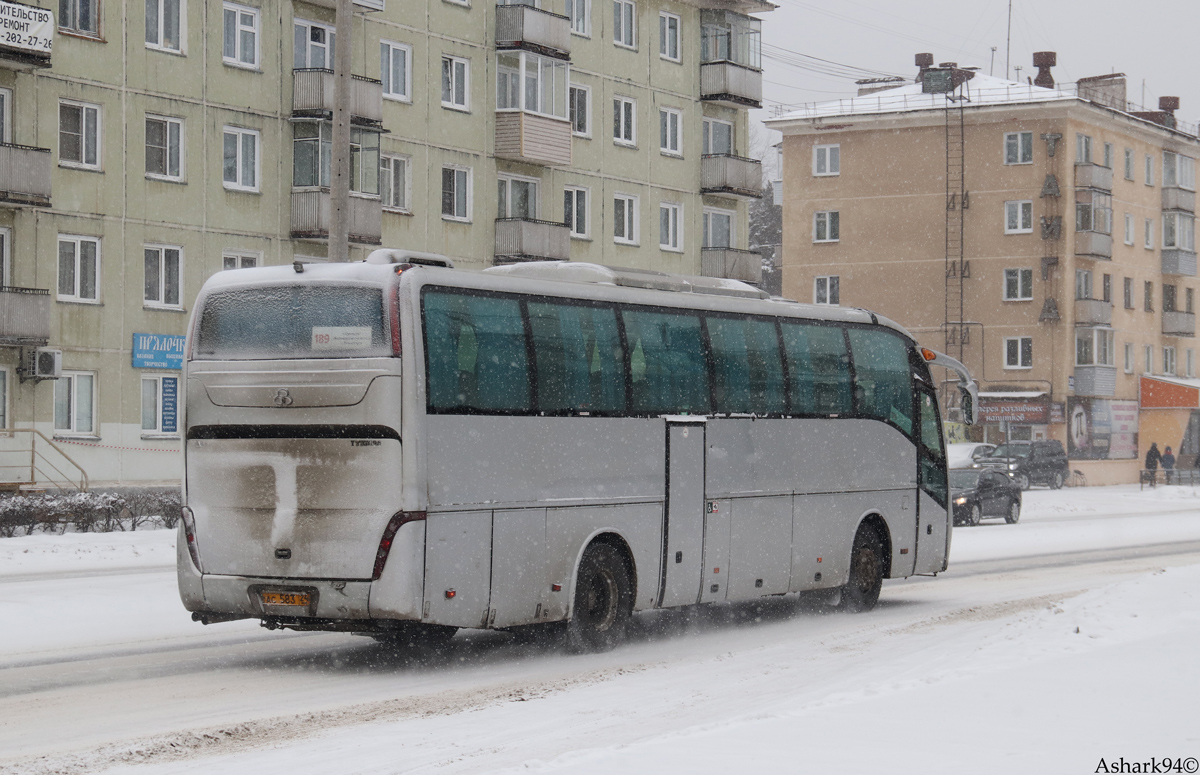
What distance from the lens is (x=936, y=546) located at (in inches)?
786

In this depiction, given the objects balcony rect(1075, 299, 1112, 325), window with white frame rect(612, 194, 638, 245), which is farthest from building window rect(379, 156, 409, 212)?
balcony rect(1075, 299, 1112, 325)

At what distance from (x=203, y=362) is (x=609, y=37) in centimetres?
3955

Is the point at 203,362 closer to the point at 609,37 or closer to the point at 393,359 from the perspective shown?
the point at 393,359

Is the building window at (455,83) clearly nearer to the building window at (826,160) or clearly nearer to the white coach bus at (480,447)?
the white coach bus at (480,447)

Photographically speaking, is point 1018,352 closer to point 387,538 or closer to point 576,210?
point 576,210

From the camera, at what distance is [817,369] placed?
58.1ft

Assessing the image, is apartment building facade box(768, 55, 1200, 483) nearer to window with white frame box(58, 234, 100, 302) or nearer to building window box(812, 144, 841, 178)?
building window box(812, 144, 841, 178)

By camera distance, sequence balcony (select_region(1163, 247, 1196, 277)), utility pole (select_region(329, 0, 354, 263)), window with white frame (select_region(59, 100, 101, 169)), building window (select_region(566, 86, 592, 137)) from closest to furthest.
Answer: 1. utility pole (select_region(329, 0, 354, 263))
2. window with white frame (select_region(59, 100, 101, 169))
3. building window (select_region(566, 86, 592, 137))
4. balcony (select_region(1163, 247, 1196, 277))

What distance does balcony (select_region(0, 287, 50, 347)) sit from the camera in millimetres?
35312

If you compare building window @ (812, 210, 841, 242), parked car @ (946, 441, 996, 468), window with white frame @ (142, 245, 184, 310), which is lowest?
parked car @ (946, 441, 996, 468)

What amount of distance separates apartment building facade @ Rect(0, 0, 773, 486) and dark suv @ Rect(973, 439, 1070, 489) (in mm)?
16847

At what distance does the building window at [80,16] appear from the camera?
37.0 m

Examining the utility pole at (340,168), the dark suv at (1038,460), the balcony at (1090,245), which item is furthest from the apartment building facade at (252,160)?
the balcony at (1090,245)

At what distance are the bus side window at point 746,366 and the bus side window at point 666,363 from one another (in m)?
0.26
